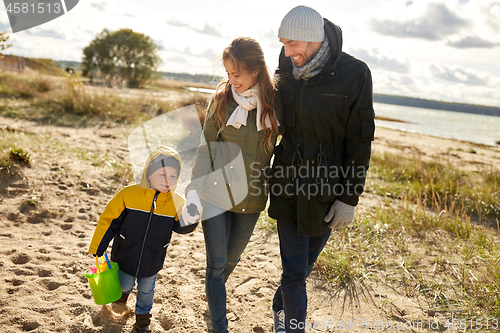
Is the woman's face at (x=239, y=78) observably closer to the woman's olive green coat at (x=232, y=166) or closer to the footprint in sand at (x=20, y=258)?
the woman's olive green coat at (x=232, y=166)

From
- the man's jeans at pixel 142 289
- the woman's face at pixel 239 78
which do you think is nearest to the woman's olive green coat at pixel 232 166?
the woman's face at pixel 239 78

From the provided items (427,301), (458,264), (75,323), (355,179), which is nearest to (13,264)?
(75,323)

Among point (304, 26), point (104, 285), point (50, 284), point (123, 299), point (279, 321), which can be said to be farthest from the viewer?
point (50, 284)

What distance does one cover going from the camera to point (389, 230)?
4430mm

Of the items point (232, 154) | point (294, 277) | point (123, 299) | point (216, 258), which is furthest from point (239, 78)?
point (123, 299)

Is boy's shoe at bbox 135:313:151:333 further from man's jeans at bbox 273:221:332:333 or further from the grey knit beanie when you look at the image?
the grey knit beanie

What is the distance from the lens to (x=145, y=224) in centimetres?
245

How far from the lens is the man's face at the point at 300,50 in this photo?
2059 millimetres

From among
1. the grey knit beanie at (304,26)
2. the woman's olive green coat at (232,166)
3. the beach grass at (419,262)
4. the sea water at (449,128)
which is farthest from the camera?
the sea water at (449,128)

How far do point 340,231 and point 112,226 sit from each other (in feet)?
9.43

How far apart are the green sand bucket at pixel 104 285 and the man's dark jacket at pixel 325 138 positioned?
124 cm

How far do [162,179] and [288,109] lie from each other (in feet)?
3.27

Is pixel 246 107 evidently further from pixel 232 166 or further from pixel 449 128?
pixel 449 128

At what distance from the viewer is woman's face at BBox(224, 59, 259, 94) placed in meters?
2.16
